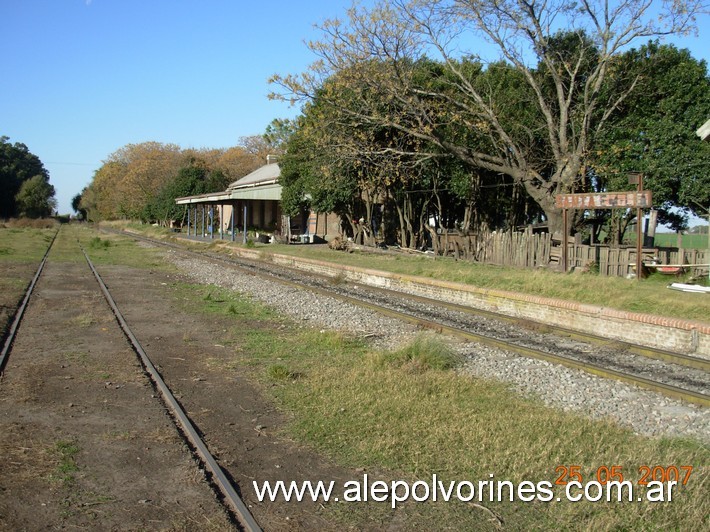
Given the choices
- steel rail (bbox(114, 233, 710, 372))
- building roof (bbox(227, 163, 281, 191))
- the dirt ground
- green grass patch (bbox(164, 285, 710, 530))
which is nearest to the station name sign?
steel rail (bbox(114, 233, 710, 372))

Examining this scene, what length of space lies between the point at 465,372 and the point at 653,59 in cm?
2020

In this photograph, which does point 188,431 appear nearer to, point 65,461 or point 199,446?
point 199,446

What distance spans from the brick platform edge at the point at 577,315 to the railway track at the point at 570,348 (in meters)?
0.83

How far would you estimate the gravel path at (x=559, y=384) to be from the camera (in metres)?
6.17

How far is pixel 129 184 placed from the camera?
285 feet

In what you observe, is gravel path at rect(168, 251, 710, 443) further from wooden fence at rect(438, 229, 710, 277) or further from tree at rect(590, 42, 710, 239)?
tree at rect(590, 42, 710, 239)

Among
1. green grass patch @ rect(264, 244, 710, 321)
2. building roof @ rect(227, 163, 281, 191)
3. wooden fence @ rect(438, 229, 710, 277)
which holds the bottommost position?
green grass patch @ rect(264, 244, 710, 321)

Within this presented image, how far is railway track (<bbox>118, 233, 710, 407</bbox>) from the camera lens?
25.8ft

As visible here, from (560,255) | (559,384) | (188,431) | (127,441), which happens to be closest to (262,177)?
(560,255)

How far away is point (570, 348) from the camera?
10094 millimetres

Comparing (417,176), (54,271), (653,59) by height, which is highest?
(653,59)

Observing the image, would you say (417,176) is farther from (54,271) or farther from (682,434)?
(682,434)

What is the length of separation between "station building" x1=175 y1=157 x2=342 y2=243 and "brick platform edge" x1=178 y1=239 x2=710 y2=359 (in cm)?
2186

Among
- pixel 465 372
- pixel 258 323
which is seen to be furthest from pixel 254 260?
pixel 465 372
